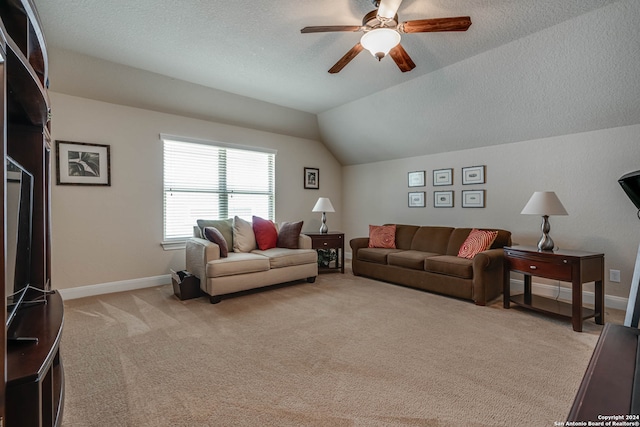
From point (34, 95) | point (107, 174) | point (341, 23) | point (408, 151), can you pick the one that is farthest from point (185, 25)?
point (408, 151)

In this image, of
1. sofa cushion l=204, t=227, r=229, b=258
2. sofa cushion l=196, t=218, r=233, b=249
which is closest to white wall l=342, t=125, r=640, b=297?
sofa cushion l=196, t=218, r=233, b=249

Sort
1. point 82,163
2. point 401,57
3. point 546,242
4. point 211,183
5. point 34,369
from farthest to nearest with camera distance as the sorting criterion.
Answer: point 211,183, point 82,163, point 546,242, point 401,57, point 34,369

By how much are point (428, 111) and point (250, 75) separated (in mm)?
2426

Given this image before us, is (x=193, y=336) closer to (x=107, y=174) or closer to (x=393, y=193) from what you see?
(x=107, y=174)

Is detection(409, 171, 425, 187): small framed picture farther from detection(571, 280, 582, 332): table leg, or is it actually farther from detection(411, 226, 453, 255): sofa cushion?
detection(571, 280, 582, 332): table leg

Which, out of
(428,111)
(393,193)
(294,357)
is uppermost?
(428,111)

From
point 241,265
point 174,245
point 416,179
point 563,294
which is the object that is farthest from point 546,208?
point 174,245

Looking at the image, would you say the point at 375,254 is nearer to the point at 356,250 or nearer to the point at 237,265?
the point at 356,250

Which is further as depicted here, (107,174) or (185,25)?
(107,174)

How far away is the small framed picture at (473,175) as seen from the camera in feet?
14.5

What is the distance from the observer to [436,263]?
3.79 metres

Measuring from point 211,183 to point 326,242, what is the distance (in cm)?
202

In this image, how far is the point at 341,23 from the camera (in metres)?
2.76

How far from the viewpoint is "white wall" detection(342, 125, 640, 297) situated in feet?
10.8
